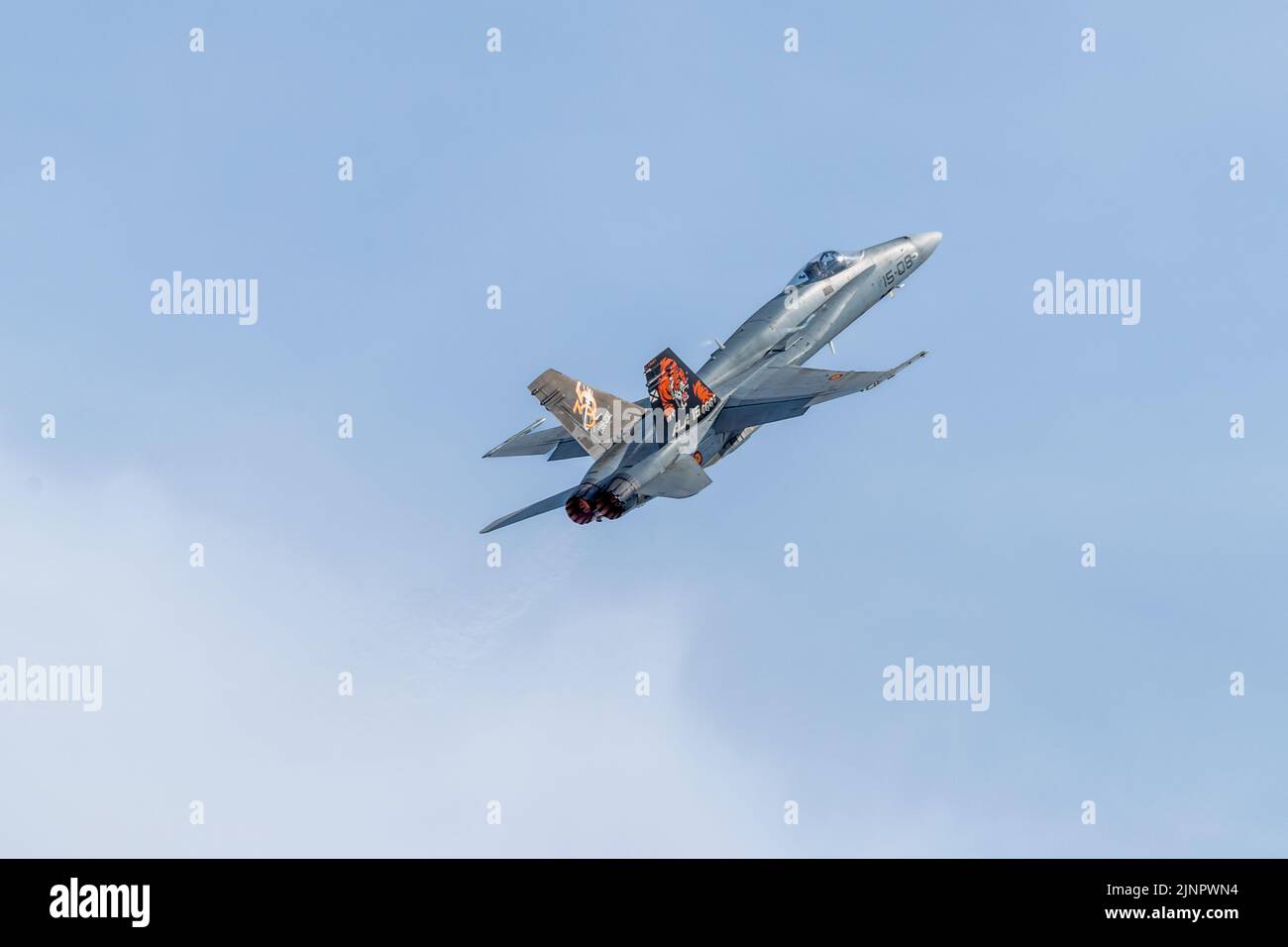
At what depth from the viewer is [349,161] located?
177ft

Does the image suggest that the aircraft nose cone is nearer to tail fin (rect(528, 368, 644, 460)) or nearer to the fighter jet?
the fighter jet

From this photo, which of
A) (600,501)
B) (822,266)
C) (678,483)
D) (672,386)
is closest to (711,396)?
(672,386)

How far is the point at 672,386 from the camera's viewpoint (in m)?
50.3

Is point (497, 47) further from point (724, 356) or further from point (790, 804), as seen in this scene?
point (790, 804)

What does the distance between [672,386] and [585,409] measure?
269 centimetres

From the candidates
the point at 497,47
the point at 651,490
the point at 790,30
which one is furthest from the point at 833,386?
the point at 497,47

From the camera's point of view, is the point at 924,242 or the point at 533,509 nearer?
the point at 533,509

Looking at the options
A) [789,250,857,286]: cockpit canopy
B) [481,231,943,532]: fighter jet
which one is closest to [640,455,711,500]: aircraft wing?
[481,231,943,532]: fighter jet

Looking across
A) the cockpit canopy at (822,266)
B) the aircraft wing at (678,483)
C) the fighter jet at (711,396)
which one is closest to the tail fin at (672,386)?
the fighter jet at (711,396)

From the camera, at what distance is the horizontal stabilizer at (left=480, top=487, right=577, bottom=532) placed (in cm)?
4738

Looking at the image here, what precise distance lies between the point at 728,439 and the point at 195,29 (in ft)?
68.4

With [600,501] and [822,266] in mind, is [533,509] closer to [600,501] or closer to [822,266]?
[600,501]

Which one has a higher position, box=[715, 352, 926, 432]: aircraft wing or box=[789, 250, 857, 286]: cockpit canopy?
box=[789, 250, 857, 286]: cockpit canopy

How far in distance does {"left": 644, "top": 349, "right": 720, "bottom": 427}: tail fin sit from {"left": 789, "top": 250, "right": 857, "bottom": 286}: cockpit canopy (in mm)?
8682
